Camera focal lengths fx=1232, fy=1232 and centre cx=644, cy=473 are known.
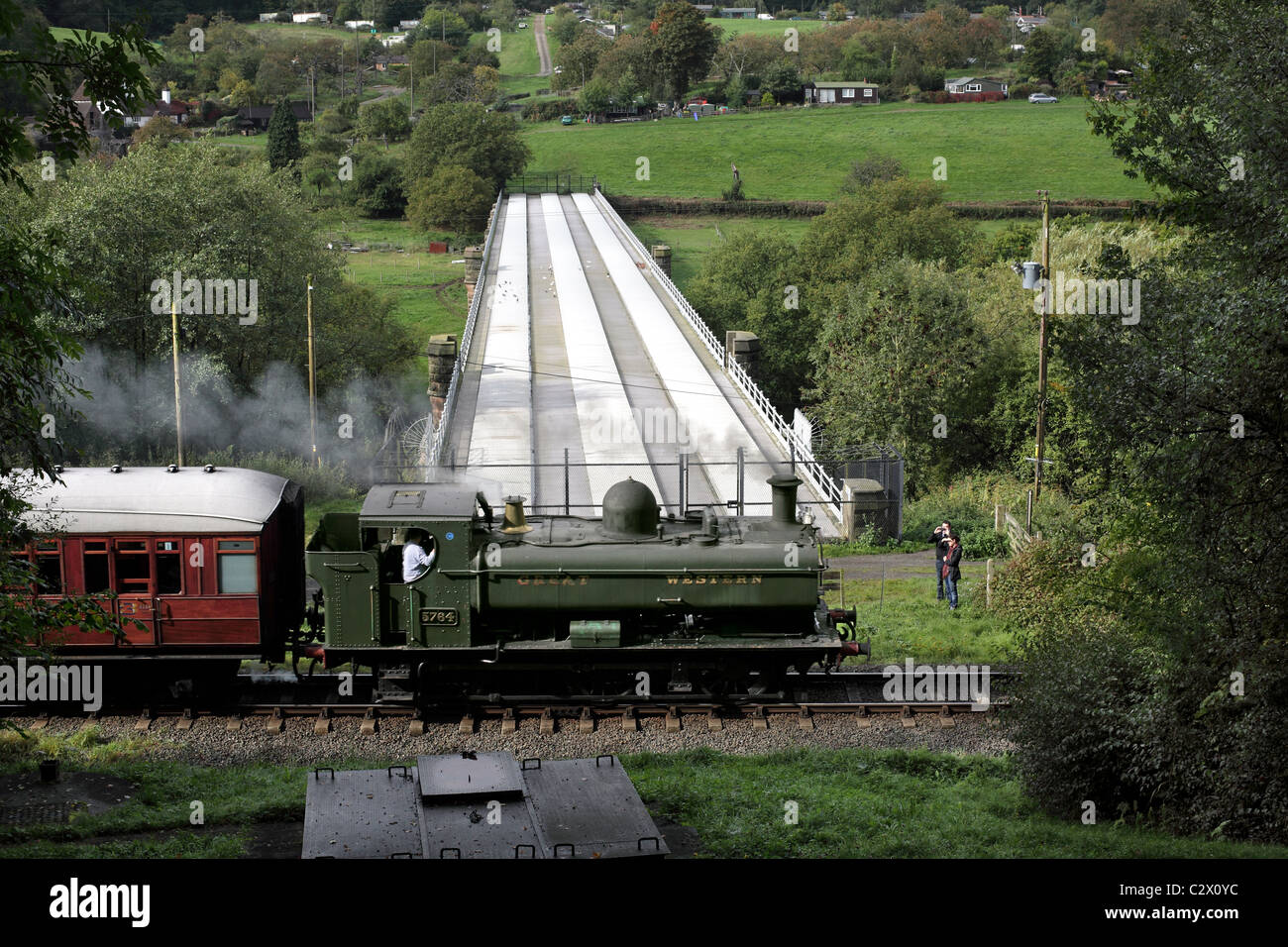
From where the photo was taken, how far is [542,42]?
150500 mm

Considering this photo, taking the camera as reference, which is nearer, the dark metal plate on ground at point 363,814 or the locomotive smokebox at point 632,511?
the dark metal plate on ground at point 363,814

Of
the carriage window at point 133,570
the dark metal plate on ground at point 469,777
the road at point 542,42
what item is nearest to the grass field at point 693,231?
the road at point 542,42

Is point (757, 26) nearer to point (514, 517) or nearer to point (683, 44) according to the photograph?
point (683, 44)

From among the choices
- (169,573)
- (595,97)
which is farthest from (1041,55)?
(169,573)

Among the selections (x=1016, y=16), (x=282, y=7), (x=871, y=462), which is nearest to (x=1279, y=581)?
(x=871, y=462)

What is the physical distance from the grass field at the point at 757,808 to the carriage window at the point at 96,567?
209cm

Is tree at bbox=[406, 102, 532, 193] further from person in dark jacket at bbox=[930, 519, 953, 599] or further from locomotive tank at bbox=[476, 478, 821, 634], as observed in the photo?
locomotive tank at bbox=[476, 478, 821, 634]

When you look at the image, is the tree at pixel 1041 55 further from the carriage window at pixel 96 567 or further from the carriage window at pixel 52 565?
the carriage window at pixel 52 565

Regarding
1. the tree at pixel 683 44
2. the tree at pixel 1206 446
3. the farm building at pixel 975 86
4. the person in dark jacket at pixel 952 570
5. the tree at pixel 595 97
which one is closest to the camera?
the tree at pixel 1206 446

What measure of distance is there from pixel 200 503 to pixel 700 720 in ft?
26.9

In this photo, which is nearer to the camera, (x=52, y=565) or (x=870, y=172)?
(x=52, y=565)
